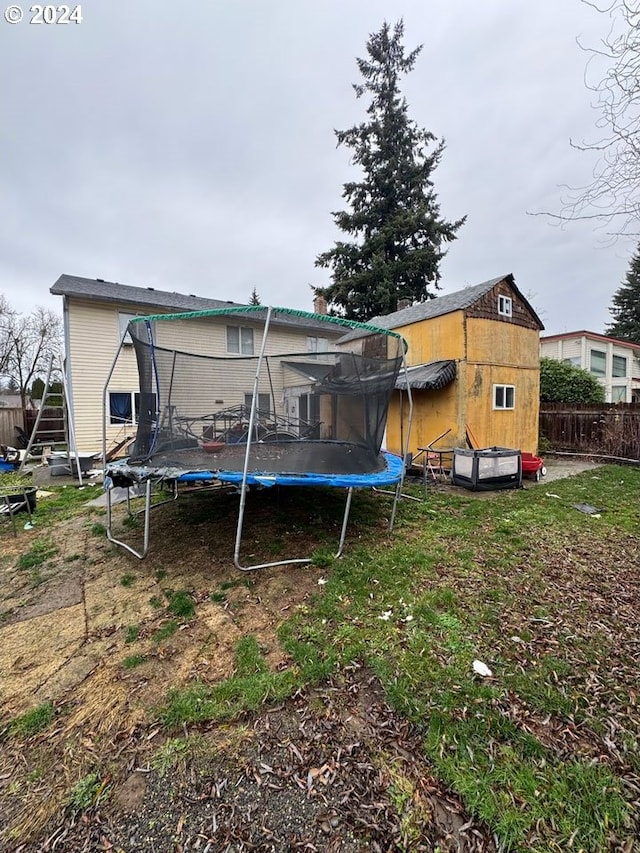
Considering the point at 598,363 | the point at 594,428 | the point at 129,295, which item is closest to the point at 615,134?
the point at 594,428

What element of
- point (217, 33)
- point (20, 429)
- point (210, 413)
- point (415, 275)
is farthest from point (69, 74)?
point (415, 275)

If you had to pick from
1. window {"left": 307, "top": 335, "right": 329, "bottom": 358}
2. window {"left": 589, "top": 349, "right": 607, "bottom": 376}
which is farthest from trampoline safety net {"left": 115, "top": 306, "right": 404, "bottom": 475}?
window {"left": 589, "top": 349, "right": 607, "bottom": 376}

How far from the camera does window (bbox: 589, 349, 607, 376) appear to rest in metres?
16.9

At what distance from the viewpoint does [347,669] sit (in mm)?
2100

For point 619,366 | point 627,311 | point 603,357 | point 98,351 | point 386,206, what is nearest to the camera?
point 98,351

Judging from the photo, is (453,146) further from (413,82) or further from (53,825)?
(53,825)

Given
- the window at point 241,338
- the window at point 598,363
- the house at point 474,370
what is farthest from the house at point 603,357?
the window at point 241,338

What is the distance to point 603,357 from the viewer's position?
56.4 ft

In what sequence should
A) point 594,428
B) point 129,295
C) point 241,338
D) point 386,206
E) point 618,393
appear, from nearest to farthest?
1. point 241,338
2. point 594,428
3. point 129,295
4. point 618,393
5. point 386,206

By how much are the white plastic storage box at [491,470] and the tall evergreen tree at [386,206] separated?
13.9 meters

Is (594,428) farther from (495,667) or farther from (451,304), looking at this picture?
(495,667)

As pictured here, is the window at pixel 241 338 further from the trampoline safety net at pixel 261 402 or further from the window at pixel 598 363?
the window at pixel 598 363

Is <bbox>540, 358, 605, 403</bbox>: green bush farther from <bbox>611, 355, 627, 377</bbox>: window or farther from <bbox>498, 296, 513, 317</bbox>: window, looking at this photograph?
<bbox>611, 355, 627, 377</bbox>: window

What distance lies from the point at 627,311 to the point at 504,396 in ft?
87.5
